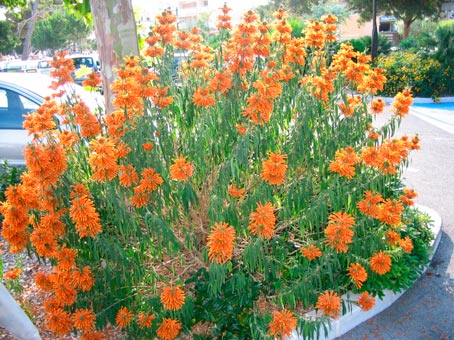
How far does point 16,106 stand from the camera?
19.3ft

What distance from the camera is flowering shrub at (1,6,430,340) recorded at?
2.43 m

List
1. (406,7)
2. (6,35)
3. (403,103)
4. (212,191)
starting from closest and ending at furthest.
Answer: (212,191) → (403,103) → (406,7) → (6,35)

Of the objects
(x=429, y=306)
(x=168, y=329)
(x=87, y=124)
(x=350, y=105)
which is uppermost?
(x=87, y=124)

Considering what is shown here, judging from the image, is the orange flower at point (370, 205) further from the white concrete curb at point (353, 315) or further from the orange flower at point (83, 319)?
the orange flower at point (83, 319)

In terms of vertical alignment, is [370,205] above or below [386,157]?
below

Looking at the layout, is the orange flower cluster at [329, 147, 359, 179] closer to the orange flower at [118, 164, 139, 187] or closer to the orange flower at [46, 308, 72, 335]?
the orange flower at [118, 164, 139, 187]

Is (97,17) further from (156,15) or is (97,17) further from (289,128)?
(289,128)

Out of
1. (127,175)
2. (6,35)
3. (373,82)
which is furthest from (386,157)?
(6,35)

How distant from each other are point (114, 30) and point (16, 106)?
2728 mm

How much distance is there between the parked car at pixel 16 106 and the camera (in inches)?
219

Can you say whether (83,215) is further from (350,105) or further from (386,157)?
(350,105)

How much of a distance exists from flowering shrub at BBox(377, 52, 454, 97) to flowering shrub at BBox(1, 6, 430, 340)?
40.0 ft

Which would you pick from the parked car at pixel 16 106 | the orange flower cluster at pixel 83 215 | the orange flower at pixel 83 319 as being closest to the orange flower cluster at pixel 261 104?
the orange flower cluster at pixel 83 215

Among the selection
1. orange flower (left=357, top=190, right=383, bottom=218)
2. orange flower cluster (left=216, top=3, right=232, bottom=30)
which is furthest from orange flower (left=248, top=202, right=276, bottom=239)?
orange flower cluster (left=216, top=3, right=232, bottom=30)
